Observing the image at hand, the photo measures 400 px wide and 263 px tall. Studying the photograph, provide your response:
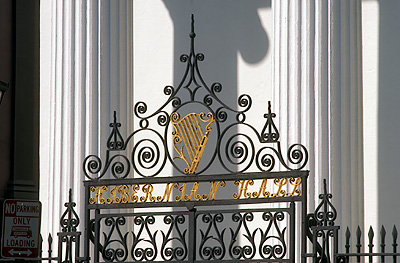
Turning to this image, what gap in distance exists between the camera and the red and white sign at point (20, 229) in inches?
360

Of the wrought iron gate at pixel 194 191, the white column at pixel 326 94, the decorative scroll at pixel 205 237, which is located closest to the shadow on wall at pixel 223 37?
the decorative scroll at pixel 205 237

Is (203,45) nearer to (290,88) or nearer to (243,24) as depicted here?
(243,24)

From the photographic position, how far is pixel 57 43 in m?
14.7

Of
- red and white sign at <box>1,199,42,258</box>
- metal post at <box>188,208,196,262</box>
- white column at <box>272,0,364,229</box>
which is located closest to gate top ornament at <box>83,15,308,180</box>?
white column at <box>272,0,364,229</box>

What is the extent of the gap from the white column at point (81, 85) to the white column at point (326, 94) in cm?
258

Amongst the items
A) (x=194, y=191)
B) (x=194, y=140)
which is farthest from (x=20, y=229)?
(x=194, y=140)

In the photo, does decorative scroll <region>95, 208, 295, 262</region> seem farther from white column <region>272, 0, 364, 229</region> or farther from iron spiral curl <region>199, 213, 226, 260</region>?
white column <region>272, 0, 364, 229</region>

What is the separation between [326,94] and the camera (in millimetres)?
13039

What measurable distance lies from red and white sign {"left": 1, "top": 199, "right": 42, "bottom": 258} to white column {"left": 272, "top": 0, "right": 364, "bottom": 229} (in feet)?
14.7

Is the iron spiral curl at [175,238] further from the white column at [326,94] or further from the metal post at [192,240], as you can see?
the white column at [326,94]
